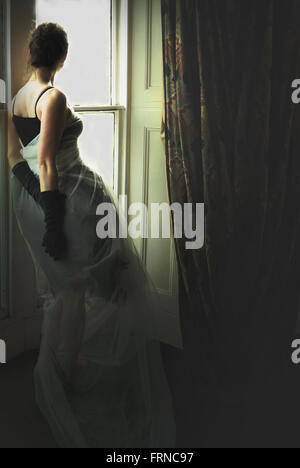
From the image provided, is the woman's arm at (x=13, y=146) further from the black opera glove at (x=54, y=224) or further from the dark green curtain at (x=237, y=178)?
the dark green curtain at (x=237, y=178)

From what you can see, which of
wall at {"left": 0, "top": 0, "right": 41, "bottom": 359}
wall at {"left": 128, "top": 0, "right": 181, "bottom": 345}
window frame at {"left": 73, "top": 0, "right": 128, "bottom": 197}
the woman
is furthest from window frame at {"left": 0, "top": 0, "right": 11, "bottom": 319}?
wall at {"left": 128, "top": 0, "right": 181, "bottom": 345}

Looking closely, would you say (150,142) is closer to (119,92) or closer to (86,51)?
(119,92)

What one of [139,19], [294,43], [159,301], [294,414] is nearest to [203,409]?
[294,414]

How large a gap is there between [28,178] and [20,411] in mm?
894

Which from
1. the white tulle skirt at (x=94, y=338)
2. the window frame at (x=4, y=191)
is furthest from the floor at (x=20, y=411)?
the window frame at (x=4, y=191)

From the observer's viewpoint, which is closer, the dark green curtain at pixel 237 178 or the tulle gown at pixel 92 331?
the tulle gown at pixel 92 331

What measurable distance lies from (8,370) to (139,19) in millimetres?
1745

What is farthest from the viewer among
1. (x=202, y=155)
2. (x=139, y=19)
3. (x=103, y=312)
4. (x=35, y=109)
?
(x=139, y=19)

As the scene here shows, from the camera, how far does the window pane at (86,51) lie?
2.12 metres

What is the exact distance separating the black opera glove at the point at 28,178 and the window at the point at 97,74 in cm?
42

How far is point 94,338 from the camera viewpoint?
175cm

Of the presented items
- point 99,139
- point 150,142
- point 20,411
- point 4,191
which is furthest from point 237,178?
point 20,411

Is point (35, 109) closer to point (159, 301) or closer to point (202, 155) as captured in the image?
point (202, 155)

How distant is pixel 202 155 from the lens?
1893mm
